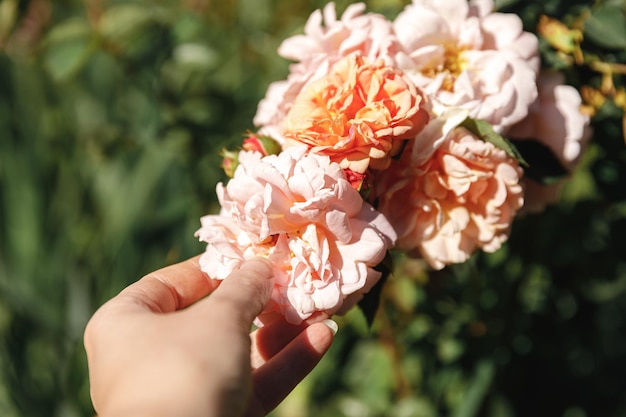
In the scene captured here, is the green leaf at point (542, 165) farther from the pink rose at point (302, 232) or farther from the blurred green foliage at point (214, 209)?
the pink rose at point (302, 232)

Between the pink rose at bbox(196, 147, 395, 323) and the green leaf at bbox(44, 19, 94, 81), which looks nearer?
the pink rose at bbox(196, 147, 395, 323)

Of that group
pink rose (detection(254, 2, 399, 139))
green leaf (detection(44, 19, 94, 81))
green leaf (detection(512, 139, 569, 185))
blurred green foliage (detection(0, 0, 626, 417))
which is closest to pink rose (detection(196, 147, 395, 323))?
pink rose (detection(254, 2, 399, 139))

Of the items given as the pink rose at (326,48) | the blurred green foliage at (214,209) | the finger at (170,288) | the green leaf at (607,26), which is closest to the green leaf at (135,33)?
the blurred green foliage at (214,209)

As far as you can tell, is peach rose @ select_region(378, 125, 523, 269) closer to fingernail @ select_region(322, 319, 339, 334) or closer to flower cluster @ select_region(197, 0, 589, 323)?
flower cluster @ select_region(197, 0, 589, 323)

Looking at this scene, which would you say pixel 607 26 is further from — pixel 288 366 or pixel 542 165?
pixel 288 366

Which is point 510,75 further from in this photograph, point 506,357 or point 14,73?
point 14,73

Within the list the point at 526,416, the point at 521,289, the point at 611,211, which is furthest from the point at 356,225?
the point at 526,416
